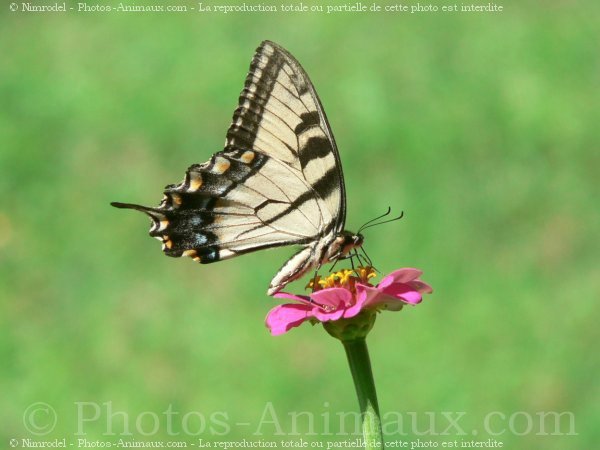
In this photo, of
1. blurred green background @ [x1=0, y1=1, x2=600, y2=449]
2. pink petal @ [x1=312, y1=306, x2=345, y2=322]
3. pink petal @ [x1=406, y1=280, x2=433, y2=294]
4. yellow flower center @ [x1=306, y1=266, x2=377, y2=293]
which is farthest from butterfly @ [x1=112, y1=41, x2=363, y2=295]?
blurred green background @ [x1=0, y1=1, x2=600, y2=449]

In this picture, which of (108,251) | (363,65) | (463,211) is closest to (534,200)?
(463,211)

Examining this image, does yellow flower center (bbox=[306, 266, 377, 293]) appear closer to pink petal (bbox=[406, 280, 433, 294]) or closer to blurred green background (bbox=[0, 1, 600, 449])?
pink petal (bbox=[406, 280, 433, 294])

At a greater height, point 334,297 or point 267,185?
point 267,185

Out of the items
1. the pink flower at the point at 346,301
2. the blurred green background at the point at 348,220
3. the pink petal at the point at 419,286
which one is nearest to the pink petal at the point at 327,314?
the pink flower at the point at 346,301

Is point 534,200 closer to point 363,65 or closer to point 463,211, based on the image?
point 463,211

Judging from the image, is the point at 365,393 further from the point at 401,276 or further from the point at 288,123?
the point at 288,123

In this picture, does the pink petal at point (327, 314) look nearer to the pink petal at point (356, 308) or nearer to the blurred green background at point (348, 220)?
the pink petal at point (356, 308)

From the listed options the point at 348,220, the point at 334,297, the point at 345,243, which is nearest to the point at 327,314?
the point at 334,297

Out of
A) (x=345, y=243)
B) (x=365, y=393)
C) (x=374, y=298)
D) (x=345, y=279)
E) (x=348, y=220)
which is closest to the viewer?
(x=365, y=393)
